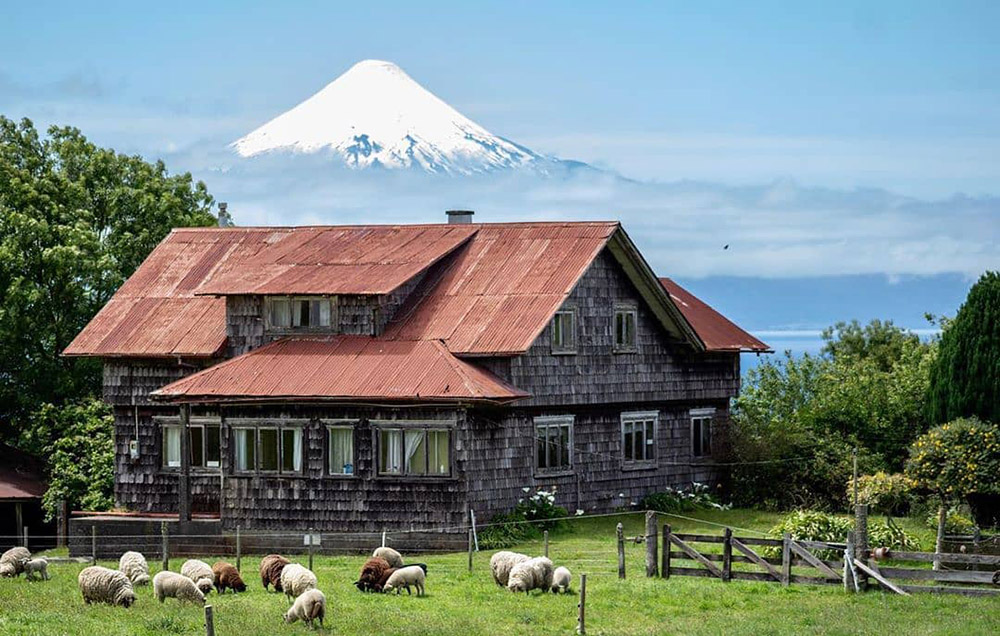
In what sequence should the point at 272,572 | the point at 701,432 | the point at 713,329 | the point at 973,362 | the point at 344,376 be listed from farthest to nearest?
the point at 713,329 → the point at 701,432 → the point at 973,362 → the point at 344,376 → the point at 272,572

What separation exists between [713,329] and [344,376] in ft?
48.4

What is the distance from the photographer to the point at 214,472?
166 ft

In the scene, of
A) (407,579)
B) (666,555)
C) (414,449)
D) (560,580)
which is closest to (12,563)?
(407,579)

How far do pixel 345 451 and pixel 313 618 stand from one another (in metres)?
14.5

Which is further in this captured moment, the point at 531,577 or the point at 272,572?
the point at 272,572

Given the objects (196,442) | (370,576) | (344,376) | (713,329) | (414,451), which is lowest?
(370,576)

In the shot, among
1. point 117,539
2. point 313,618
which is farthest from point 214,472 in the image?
point 313,618

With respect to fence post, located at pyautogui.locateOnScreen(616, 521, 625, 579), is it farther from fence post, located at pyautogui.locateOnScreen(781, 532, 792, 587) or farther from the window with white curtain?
the window with white curtain

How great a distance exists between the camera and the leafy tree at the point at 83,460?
54656mm

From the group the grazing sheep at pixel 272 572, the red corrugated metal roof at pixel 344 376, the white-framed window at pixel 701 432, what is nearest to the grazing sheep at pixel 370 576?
the grazing sheep at pixel 272 572

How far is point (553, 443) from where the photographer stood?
49531 mm

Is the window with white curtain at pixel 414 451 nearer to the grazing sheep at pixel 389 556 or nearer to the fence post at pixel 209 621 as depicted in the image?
the grazing sheep at pixel 389 556

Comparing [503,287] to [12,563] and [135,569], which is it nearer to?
[135,569]

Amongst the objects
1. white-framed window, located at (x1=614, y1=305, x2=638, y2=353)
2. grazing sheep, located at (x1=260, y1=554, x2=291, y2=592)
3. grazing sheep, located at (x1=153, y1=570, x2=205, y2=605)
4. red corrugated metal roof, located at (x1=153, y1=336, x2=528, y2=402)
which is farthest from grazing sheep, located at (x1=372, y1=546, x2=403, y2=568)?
white-framed window, located at (x1=614, y1=305, x2=638, y2=353)
